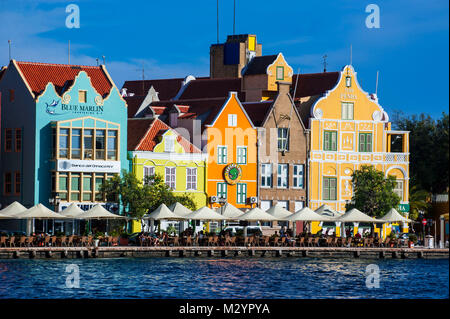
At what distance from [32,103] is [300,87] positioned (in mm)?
33174

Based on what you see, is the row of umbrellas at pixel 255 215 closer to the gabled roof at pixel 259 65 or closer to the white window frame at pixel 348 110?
the white window frame at pixel 348 110

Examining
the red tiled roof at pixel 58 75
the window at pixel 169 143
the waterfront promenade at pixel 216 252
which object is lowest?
the waterfront promenade at pixel 216 252

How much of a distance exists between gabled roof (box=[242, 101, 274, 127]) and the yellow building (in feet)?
15.2

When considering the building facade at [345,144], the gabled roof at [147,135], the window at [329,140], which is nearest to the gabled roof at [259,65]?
the building facade at [345,144]

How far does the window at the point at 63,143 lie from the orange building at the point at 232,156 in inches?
622

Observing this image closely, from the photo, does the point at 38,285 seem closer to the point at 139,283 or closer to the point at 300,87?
the point at 139,283

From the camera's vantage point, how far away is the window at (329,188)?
356 ft

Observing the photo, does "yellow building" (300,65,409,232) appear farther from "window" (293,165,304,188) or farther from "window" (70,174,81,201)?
"window" (70,174,81,201)

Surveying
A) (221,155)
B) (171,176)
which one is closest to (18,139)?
(171,176)

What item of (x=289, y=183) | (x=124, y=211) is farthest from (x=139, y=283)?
(x=289, y=183)

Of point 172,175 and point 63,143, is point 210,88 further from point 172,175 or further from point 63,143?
point 63,143

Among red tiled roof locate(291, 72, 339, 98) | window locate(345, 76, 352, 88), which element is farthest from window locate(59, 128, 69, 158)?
window locate(345, 76, 352, 88)

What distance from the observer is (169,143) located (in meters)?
99.2

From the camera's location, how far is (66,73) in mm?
96312
